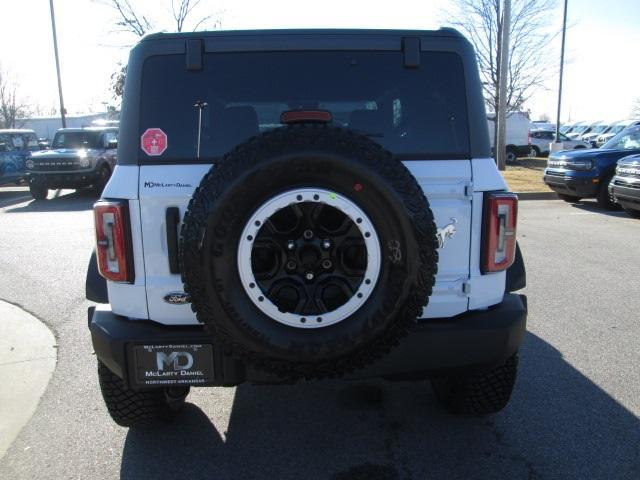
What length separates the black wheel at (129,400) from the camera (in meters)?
2.80

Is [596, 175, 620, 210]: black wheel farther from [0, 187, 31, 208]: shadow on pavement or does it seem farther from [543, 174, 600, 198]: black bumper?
[0, 187, 31, 208]: shadow on pavement

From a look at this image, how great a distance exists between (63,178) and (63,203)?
663 mm

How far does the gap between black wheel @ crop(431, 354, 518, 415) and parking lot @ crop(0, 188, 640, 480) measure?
13 centimetres

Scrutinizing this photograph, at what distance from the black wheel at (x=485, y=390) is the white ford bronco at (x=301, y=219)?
431 mm

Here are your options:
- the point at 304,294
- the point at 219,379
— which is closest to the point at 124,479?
the point at 219,379

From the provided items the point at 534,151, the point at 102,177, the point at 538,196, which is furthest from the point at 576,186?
the point at 534,151

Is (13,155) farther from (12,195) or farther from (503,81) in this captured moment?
(503,81)

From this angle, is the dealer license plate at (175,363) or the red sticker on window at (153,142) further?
the red sticker on window at (153,142)

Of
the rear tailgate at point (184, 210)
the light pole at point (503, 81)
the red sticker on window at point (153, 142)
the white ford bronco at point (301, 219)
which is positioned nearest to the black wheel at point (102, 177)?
the light pole at point (503, 81)

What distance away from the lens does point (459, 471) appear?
264 centimetres

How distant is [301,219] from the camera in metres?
2.16

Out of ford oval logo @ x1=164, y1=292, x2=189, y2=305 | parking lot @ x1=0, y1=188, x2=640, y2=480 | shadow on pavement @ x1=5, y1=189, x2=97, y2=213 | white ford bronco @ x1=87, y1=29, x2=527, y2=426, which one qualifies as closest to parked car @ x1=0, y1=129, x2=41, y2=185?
shadow on pavement @ x1=5, y1=189, x2=97, y2=213

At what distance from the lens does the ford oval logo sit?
96.5 inches

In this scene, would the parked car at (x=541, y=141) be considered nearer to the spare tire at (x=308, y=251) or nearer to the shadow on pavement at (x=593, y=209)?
the shadow on pavement at (x=593, y=209)
